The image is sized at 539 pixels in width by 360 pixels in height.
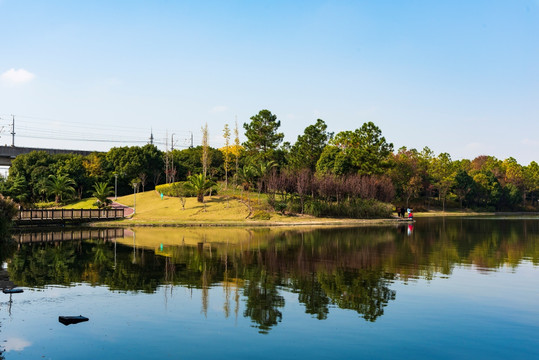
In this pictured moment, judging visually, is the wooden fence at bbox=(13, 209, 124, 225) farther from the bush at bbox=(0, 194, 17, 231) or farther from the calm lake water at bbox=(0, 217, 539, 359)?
the calm lake water at bbox=(0, 217, 539, 359)

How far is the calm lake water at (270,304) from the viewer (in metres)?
12.1

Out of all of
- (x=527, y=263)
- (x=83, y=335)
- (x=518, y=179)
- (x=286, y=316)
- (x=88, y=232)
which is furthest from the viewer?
(x=518, y=179)

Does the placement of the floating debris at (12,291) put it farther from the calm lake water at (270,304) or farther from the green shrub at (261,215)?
the green shrub at (261,215)

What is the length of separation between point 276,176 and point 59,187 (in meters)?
34.0

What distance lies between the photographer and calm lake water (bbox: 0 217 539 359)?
12.1 meters

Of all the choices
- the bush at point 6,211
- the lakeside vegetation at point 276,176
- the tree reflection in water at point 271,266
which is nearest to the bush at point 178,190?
the lakeside vegetation at point 276,176

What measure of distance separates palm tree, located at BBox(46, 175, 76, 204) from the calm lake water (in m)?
44.8

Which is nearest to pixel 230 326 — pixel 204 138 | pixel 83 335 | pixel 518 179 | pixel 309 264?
pixel 83 335

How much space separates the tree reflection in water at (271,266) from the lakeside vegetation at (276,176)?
27.6m

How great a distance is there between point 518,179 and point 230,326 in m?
133

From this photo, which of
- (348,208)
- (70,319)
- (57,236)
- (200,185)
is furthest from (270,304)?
(348,208)

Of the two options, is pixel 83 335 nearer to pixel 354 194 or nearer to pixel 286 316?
pixel 286 316

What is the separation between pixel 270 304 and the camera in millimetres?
16188

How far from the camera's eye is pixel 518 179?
12750 cm
